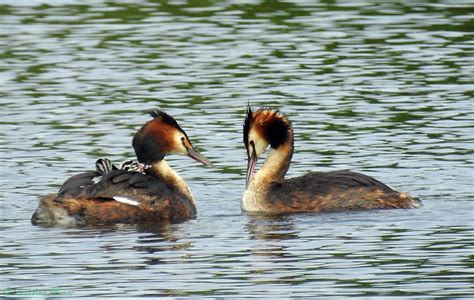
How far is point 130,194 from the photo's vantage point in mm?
17234

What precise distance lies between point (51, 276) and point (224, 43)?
1370 centimetres

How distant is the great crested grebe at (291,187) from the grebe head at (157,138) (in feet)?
2.70

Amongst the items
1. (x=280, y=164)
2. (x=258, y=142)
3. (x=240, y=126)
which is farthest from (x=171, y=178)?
(x=240, y=126)

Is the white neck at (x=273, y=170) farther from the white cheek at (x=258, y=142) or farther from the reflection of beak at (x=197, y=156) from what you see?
the reflection of beak at (x=197, y=156)

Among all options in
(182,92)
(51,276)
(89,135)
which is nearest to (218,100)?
(182,92)

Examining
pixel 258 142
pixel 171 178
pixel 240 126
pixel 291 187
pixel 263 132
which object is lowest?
pixel 240 126

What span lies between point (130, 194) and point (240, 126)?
4.76 m

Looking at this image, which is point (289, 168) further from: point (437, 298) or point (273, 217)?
point (437, 298)

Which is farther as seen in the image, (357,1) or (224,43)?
(357,1)

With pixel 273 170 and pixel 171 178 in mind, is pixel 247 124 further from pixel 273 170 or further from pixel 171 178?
pixel 171 178

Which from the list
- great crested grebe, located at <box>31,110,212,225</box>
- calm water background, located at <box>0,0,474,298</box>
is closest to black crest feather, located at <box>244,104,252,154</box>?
calm water background, located at <box>0,0,474,298</box>

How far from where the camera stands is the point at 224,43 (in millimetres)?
27578

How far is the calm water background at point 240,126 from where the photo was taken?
47.2 ft

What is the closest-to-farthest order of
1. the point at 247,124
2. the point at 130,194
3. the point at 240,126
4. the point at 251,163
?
the point at 130,194
the point at 247,124
the point at 251,163
the point at 240,126
